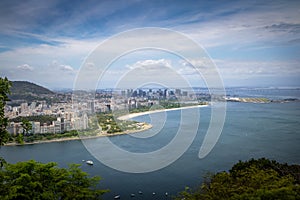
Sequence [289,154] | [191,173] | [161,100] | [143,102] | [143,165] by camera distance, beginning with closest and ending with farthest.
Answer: [191,173], [143,165], [289,154], [161,100], [143,102]

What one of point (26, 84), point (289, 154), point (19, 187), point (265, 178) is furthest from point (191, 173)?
point (26, 84)

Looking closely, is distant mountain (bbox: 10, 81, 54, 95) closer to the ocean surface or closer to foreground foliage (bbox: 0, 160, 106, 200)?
the ocean surface

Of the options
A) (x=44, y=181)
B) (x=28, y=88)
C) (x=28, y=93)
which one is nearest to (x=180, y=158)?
(x=44, y=181)

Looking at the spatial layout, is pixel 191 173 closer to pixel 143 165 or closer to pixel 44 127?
pixel 143 165

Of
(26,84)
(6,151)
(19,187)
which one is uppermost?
(26,84)

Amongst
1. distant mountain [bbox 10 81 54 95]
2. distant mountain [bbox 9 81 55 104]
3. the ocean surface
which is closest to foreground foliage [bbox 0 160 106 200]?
the ocean surface
